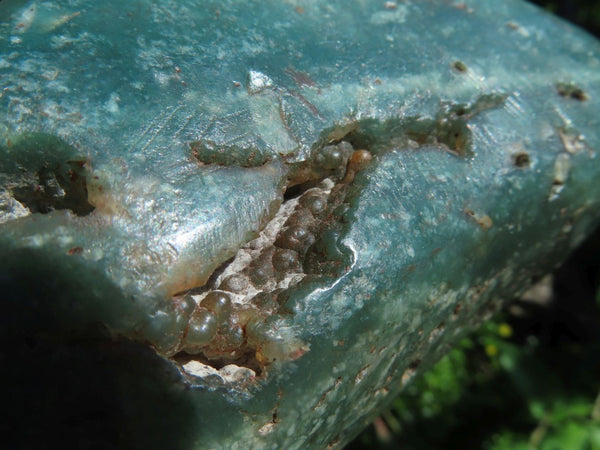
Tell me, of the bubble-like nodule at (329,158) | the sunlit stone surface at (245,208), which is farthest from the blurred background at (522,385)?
the bubble-like nodule at (329,158)

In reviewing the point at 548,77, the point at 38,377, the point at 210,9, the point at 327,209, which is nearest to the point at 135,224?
the point at 38,377

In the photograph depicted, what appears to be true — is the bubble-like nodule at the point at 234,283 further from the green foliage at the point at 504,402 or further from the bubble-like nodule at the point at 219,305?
the green foliage at the point at 504,402

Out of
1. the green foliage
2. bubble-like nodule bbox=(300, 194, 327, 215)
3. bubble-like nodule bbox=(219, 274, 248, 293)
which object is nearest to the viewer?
bubble-like nodule bbox=(219, 274, 248, 293)

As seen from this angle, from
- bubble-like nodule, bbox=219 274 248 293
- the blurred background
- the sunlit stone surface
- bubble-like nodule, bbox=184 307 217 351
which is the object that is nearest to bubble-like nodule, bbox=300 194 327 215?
the sunlit stone surface

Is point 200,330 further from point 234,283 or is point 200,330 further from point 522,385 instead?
point 522,385

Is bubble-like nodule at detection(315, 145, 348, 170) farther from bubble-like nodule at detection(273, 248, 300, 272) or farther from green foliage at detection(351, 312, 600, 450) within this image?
green foliage at detection(351, 312, 600, 450)

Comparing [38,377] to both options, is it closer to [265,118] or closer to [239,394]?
[239,394]
